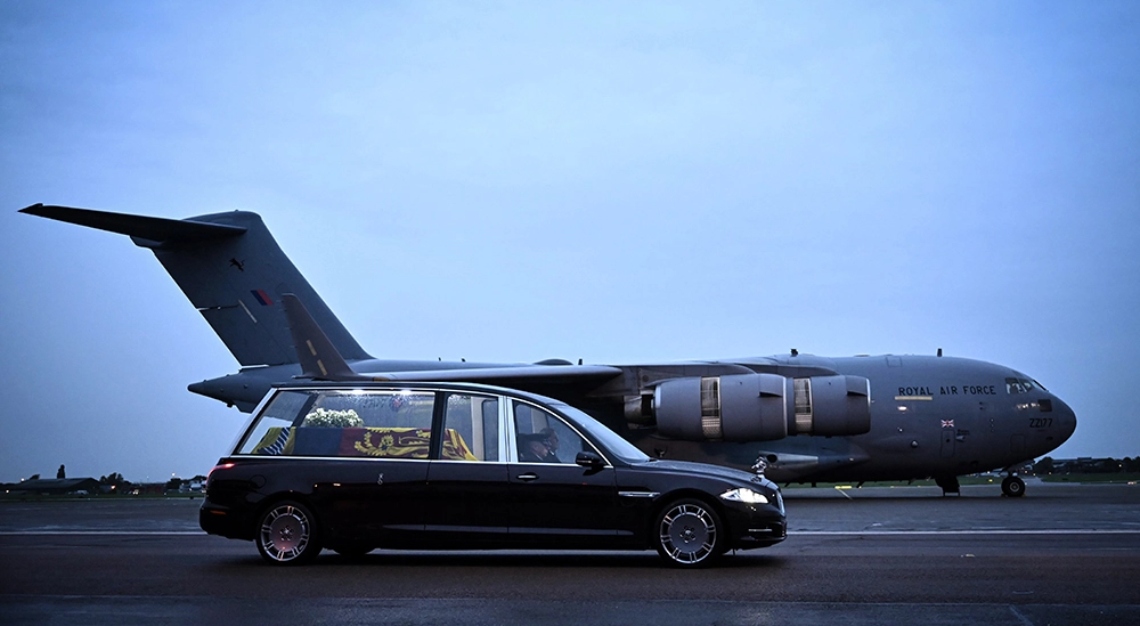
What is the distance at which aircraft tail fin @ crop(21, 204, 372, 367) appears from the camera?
2612 centimetres

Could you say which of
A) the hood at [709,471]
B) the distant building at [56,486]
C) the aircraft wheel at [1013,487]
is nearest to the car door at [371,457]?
the hood at [709,471]

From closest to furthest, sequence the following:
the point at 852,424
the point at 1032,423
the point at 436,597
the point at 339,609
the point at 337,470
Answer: the point at 339,609 → the point at 436,597 → the point at 337,470 → the point at 852,424 → the point at 1032,423

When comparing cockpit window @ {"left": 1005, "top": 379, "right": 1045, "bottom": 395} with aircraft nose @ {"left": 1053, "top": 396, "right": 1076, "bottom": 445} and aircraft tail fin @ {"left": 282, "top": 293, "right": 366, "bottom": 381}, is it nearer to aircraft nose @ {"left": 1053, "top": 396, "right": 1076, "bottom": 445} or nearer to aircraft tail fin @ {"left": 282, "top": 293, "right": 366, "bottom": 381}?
aircraft nose @ {"left": 1053, "top": 396, "right": 1076, "bottom": 445}

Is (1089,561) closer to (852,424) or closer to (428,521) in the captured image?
(428,521)

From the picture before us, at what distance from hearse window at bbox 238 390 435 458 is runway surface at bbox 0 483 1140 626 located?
99cm

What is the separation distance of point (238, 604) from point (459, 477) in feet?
9.07

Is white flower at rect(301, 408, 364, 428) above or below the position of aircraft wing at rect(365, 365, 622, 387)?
below

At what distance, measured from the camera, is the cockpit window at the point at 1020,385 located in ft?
80.8

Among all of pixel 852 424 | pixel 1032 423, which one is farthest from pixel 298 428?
pixel 1032 423

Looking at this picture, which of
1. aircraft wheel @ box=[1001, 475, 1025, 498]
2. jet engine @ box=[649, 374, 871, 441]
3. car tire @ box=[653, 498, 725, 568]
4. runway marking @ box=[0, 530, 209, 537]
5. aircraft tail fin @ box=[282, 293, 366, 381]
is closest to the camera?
car tire @ box=[653, 498, 725, 568]

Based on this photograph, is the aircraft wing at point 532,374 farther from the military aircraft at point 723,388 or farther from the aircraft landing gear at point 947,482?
the aircraft landing gear at point 947,482

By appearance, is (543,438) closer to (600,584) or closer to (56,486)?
(600,584)

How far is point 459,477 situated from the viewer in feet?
31.4

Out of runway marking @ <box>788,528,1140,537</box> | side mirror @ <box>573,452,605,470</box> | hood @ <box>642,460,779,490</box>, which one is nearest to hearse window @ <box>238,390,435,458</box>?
side mirror @ <box>573,452,605,470</box>
